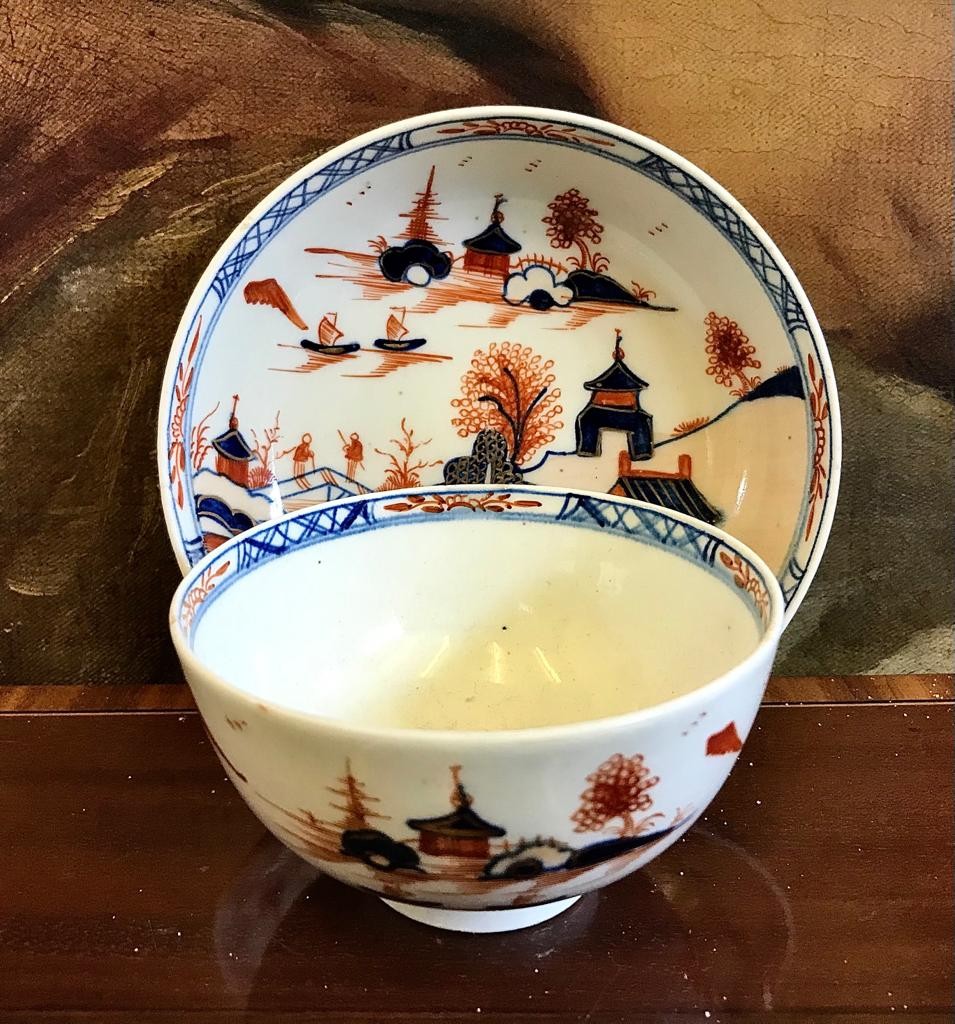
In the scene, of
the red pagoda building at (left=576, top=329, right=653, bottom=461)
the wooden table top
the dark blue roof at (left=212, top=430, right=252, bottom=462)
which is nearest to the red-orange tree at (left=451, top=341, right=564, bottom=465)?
the red pagoda building at (left=576, top=329, right=653, bottom=461)

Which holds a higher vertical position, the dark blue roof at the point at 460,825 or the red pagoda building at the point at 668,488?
the dark blue roof at the point at 460,825

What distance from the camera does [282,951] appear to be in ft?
1.34

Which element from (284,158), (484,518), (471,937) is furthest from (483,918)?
(284,158)

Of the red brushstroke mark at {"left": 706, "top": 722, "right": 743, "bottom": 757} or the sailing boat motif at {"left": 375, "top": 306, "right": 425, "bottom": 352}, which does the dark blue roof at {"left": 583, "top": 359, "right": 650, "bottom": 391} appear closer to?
the sailing boat motif at {"left": 375, "top": 306, "right": 425, "bottom": 352}

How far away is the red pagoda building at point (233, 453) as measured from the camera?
1.88 feet

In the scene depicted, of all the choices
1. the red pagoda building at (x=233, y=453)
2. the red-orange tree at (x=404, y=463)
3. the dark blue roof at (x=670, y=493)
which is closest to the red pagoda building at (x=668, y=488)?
the dark blue roof at (x=670, y=493)

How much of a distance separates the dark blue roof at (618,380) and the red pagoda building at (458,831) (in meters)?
0.34

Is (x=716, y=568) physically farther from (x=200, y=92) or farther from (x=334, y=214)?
(x=200, y=92)

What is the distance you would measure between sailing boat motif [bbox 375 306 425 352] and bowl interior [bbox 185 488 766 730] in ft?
0.36

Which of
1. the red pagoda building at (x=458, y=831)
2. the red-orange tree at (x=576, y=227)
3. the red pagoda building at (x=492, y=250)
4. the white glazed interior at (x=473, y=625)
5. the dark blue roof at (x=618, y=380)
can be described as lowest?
the white glazed interior at (x=473, y=625)

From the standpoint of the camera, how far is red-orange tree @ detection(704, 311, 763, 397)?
57 cm

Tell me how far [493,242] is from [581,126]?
0.09 m

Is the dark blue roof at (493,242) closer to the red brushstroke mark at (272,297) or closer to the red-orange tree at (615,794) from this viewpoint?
the red brushstroke mark at (272,297)

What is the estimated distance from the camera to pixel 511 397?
604mm
